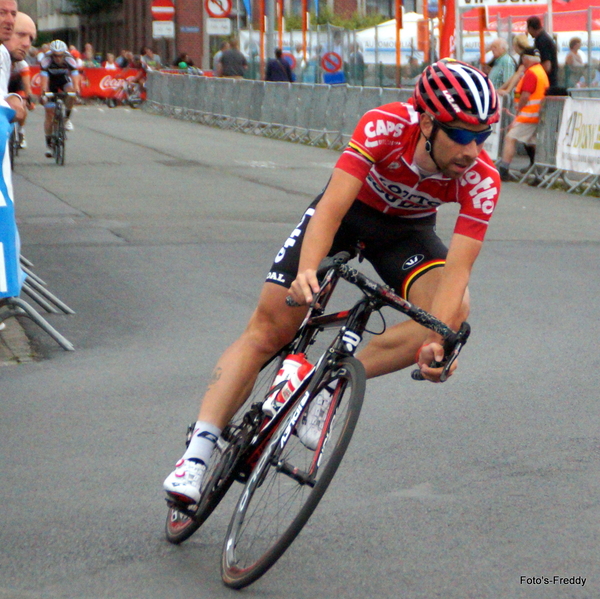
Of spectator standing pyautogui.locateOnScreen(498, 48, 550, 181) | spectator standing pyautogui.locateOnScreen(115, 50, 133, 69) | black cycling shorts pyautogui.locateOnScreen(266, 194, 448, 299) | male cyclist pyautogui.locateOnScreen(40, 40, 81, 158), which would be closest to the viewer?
black cycling shorts pyautogui.locateOnScreen(266, 194, 448, 299)

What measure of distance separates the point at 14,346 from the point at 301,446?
12.9 ft

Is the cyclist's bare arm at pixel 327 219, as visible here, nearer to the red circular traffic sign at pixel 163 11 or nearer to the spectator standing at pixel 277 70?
the spectator standing at pixel 277 70

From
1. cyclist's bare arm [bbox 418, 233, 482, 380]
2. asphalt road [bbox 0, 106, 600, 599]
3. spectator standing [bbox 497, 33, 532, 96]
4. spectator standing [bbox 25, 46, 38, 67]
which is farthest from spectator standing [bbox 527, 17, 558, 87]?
spectator standing [bbox 25, 46, 38, 67]

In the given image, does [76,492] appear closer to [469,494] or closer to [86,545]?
[86,545]

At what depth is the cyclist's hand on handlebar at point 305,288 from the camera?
3449 mm

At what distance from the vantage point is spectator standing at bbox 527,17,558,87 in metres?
17.5

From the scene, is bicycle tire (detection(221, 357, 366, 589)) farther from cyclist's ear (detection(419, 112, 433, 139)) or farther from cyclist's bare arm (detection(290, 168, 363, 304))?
cyclist's ear (detection(419, 112, 433, 139))

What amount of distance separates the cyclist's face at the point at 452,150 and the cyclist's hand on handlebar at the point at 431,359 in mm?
675

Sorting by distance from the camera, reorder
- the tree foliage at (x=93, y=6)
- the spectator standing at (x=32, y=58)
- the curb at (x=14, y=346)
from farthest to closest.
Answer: the tree foliage at (x=93, y=6), the spectator standing at (x=32, y=58), the curb at (x=14, y=346)

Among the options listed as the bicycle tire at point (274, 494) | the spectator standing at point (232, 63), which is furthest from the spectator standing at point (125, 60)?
the bicycle tire at point (274, 494)

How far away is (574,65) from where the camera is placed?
2067 centimetres

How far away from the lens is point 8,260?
21.8ft

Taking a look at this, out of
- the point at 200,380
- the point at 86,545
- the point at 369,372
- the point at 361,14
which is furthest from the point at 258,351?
the point at 361,14

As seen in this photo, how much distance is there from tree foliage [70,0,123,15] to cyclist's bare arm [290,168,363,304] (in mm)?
72380
